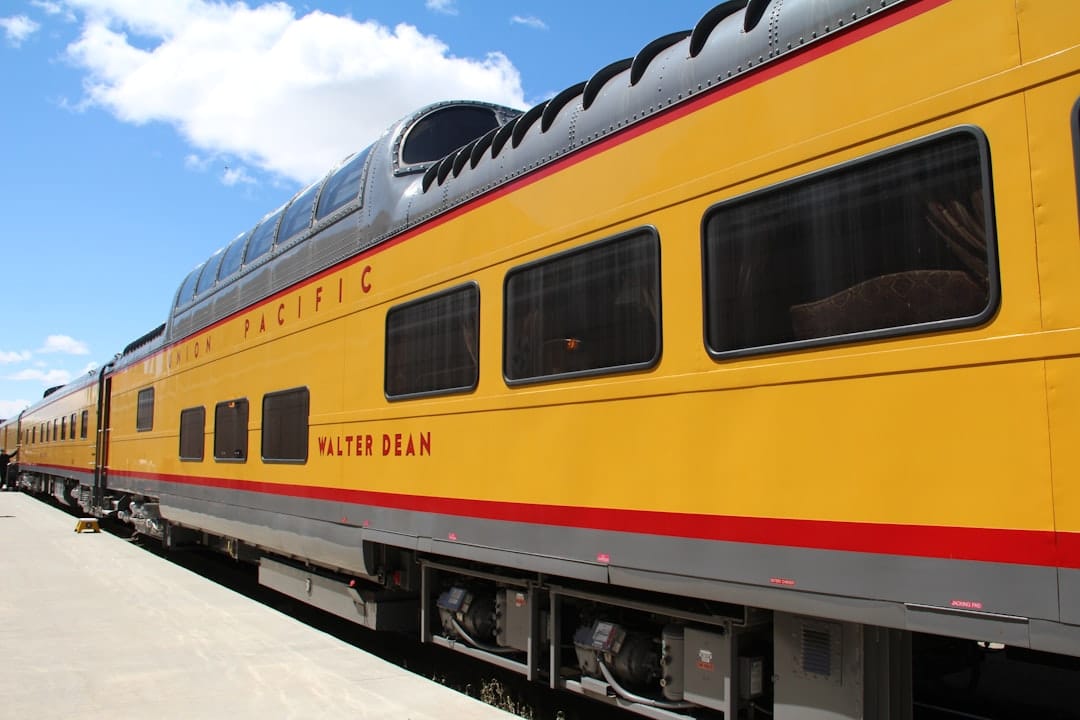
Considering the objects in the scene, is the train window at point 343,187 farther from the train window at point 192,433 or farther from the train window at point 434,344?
the train window at point 192,433

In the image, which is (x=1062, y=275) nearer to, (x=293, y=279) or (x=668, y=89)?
(x=668, y=89)

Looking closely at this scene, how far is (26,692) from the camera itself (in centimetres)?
573

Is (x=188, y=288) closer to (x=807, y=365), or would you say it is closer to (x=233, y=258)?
(x=233, y=258)

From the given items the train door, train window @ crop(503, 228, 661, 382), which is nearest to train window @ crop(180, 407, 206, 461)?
the train door

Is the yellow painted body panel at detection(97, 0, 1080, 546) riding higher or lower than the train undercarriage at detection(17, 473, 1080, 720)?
higher

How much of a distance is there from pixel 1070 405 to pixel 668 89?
2.26 metres

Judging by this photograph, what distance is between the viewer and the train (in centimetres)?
268

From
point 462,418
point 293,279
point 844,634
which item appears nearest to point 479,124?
point 293,279

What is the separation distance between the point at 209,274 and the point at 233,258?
0.97m

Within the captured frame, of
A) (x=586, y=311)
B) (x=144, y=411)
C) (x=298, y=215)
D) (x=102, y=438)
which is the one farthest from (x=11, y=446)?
(x=586, y=311)

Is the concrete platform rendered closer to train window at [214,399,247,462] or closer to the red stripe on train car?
the red stripe on train car

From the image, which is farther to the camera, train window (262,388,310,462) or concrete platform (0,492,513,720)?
train window (262,388,310,462)

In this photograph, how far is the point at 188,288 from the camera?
11461 mm

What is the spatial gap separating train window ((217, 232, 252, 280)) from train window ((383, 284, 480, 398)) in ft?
13.8
